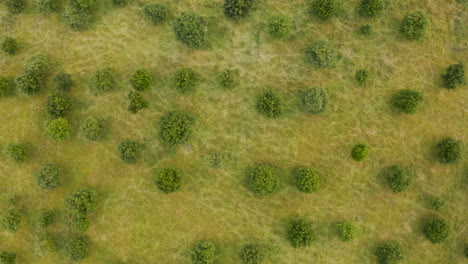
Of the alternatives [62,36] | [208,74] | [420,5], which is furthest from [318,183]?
[62,36]

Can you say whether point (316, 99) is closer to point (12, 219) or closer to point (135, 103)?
point (135, 103)

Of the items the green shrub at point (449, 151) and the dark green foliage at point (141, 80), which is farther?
the dark green foliage at point (141, 80)

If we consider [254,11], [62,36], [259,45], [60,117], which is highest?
[254,11]

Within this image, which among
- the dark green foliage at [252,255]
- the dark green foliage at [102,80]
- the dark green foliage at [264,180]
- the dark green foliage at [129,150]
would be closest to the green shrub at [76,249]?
the dark green foliage at [129,150]

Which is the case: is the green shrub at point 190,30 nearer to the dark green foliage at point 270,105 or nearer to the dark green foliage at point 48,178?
the dark green foliage at point 270,105

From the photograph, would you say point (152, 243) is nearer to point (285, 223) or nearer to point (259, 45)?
point (285, 223)

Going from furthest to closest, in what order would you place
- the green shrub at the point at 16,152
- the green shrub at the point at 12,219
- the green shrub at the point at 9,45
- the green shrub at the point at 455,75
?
1. the green shrub at the point at 9,45
2. the green shrub at the point at 455,75
3. the green shrub at the point at 16,152
4. the green shrub at the point at 12,219
